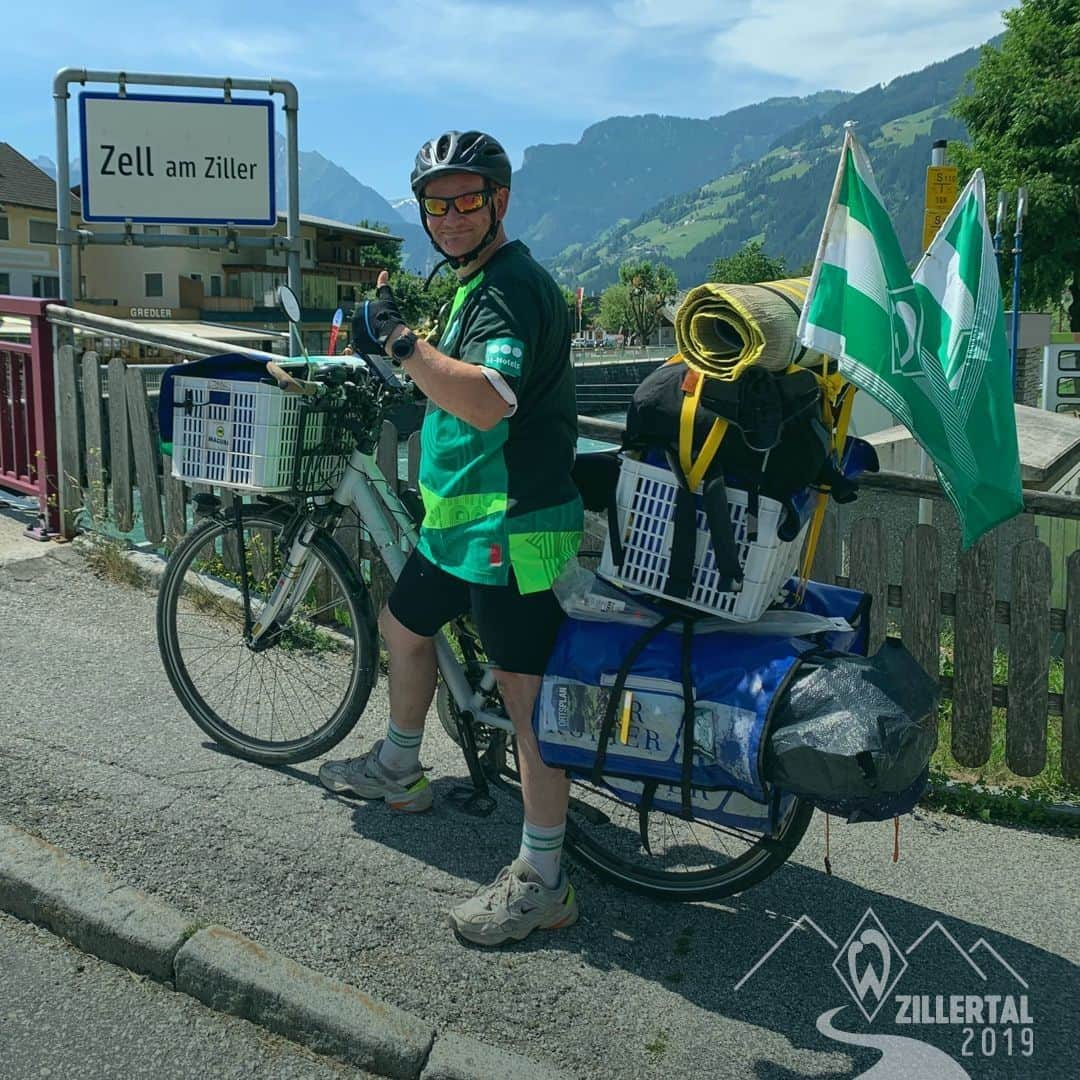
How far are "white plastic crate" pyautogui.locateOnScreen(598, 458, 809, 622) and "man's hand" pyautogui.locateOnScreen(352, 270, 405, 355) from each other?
2.26 ft

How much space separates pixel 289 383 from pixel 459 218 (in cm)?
87

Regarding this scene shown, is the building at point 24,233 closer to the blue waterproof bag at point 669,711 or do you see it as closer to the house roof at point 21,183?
the house roof at point 21,183

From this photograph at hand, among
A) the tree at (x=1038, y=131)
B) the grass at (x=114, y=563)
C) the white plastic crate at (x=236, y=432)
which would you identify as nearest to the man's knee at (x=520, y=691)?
the white plastic crate at (x=236, y=432)

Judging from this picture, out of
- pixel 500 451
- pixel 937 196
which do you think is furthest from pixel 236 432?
pixel 937 196

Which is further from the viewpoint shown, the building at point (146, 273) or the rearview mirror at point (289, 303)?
the building at point (146, 273)

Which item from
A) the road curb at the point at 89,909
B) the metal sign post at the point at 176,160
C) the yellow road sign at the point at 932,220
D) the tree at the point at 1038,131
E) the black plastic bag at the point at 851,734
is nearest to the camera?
the black plastic bag at the point at 851,734

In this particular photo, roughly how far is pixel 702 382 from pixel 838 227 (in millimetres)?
493

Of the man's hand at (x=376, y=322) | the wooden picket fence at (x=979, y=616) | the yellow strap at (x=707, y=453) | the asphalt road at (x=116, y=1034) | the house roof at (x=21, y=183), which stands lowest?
the asphalt road at (x=116, y=1034)

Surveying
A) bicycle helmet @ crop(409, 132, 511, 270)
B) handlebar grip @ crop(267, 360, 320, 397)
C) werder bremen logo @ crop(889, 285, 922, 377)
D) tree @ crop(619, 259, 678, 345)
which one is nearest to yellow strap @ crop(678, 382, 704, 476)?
werder bremen logo @ crop(889, 285, 922, 377)

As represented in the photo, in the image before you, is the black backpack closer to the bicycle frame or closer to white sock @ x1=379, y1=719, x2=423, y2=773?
the bicycle frame

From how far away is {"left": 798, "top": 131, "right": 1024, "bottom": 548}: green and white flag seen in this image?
276 cm

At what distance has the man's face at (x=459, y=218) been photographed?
317 centimetres

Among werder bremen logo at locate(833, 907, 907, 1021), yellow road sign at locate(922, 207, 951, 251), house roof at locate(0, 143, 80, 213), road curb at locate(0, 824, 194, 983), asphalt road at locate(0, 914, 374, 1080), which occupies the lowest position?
asphalt road at locate(0, 914, 374, 1080)

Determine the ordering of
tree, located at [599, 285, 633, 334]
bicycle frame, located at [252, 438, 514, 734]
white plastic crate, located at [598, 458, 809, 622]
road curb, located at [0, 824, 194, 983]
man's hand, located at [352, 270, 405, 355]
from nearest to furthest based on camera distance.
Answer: white plastic crate, located at [598, 458, 809, 622]
man's hand, located at [352, 270, 405, 355]
road curb, located at [0, 824, 194, 983]
bicycle frame, located at [252, 438, 514, 734]
tree, located at [599, 285, 633, 334]
